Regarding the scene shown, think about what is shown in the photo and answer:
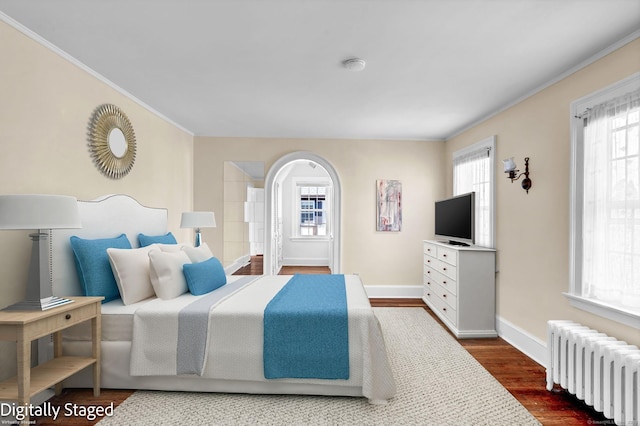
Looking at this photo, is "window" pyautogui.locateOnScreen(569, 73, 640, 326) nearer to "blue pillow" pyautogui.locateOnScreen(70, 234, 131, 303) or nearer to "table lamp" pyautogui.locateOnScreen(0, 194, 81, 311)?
"table lamp" pyautogui.locateOnScreen(0, 194, 81, 311)

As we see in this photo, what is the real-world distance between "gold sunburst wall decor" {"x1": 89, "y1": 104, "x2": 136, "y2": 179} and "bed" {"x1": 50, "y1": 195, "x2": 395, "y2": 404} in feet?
2.63

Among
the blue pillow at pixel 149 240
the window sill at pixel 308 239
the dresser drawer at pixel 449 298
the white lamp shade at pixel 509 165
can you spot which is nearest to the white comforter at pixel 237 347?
the blue pillow at pixel 149 240

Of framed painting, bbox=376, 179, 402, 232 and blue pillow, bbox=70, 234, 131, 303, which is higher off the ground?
framed painting, bbox=376, 179, 402, 232

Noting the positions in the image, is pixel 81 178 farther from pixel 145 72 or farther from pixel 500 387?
pixel 500 387

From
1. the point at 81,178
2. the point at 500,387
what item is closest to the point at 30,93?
the point at 81,178

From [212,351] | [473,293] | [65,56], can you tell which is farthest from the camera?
[473,293]

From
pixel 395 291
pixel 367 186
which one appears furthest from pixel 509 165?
pixel 395 291

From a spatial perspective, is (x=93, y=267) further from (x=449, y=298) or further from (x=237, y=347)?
(x=449, y=298)

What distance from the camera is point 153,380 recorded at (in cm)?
247

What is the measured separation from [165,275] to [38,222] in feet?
3.38

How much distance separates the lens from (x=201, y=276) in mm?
2934

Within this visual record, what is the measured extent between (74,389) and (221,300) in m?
1.24

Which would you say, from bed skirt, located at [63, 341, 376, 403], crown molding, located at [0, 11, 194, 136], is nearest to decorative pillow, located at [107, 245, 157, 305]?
bed skirt, located at [63, 341, 376, 403]

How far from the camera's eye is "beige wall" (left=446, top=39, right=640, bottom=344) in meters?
2.47
